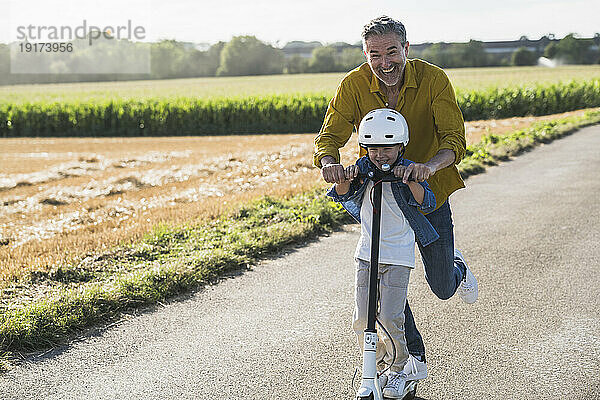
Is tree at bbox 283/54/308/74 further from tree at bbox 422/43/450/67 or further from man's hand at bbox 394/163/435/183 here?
man's hand at bbox 394/163/435/183

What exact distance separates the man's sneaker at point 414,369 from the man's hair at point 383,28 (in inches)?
69.9

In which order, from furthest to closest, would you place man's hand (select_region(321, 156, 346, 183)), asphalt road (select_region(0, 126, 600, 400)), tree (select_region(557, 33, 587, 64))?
1. tree (select_region(557, 33, 587, 64))
2. asphalt road (select_region(0, 126, 600, 400))
3. man's hand (select_region(321, 156, 346, 183))

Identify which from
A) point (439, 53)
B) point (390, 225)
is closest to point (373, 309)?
point (390, 225)

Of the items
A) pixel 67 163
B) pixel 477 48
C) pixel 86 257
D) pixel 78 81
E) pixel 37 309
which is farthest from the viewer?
pixel 78 81

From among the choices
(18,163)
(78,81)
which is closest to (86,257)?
(18,163)

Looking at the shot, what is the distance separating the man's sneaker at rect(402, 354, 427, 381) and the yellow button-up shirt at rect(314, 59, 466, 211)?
92cm

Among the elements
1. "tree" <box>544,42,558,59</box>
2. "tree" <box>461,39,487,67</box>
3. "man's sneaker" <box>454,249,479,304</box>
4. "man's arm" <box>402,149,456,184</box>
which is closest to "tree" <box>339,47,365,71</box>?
"tree" <box>461,39,487,67</box>

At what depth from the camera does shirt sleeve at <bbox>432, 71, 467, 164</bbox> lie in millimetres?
3855

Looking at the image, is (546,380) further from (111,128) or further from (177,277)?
(111,128)

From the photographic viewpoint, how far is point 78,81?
235 ft

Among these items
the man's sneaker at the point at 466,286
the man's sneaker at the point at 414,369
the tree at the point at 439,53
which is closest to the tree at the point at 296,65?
the tree at the point at 439,53

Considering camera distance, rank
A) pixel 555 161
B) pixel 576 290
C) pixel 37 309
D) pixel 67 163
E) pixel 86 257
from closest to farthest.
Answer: pixel 37 309
pixel 576 290
pixel 86 257
pixel 555 161
pixel 67 163

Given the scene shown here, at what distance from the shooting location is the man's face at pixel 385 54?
3.76 meters

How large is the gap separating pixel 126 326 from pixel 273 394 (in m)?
1.68
